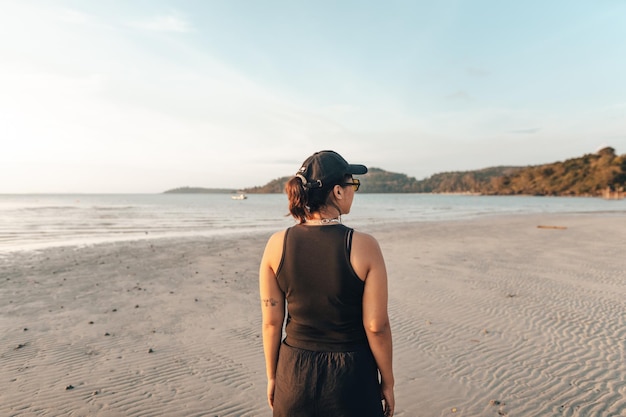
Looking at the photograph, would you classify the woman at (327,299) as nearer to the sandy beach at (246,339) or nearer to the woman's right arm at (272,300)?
the woman's right arm at (272,300)

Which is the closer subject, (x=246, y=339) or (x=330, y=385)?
(x=330, y=385)

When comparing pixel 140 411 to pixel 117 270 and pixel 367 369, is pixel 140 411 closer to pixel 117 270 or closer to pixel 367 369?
pixel 367 369

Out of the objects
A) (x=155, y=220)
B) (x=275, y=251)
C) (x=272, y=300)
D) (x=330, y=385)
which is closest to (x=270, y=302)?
(x=272, y=300)

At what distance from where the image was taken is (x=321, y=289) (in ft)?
7.00

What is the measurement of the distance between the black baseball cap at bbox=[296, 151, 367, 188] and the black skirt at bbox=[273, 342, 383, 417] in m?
0.98

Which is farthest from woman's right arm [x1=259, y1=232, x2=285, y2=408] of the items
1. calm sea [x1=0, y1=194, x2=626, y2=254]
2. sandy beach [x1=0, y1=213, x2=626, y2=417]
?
calm sea [x1=0, y1=194, x2=626, y2=254]

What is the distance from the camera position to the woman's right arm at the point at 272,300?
2.23 meters

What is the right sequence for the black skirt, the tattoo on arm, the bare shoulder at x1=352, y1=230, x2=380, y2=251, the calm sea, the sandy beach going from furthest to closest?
1. the calm sea
2. the sandy beach
3. the tattoo on arm
4. the black skirt
5. the bare shoulder at x1=352, y1=230, x2=380, y2=251

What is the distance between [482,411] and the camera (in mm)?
4762

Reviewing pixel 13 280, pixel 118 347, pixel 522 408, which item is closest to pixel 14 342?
pixel 118 347

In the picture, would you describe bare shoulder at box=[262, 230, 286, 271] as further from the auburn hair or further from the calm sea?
the calm sea

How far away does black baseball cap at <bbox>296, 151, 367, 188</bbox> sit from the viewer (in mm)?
2227

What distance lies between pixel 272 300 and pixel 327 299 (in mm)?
412

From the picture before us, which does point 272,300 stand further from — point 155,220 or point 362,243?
point 155,220
